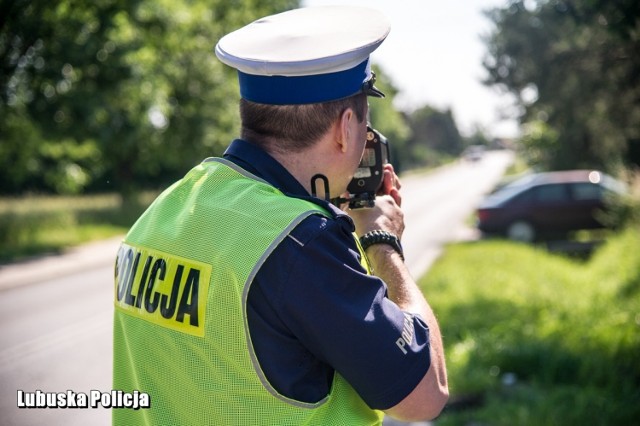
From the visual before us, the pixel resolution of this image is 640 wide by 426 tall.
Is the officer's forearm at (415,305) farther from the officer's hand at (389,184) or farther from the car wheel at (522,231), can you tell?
the car wheel at (522,231)

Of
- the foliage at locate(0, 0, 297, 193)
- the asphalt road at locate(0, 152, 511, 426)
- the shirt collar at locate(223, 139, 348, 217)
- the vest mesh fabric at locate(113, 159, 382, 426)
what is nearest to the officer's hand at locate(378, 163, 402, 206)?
the shirt collar at locate(223, 139, 348, 217)

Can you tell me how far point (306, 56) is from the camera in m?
1.38

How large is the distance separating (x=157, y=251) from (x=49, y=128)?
15305 millimetres

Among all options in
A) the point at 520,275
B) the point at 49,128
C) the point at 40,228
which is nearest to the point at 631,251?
the point at 520,275

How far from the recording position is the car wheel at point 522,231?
1644cm

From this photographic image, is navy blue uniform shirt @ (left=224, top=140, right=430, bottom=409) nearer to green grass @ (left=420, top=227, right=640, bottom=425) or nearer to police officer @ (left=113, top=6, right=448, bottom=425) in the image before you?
police officer @ (left=113, top=6, right=448, bottom=425)

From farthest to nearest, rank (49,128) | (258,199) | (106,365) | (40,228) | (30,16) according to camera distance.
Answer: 1. (40,228)
2. (49,128)
3. (30,16)
4. (106,365)
5. (258,199)

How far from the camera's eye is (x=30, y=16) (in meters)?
14.5

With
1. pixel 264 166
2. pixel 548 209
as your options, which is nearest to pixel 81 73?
pixel 548 209

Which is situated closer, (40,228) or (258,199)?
(258,199)

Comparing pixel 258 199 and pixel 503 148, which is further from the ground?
pixel 258 199

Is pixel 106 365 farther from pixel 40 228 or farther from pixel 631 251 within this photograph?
pixel 40 228

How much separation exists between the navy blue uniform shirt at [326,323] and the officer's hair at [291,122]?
0.57ft

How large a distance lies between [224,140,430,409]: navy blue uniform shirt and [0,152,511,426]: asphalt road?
94 centimetres
